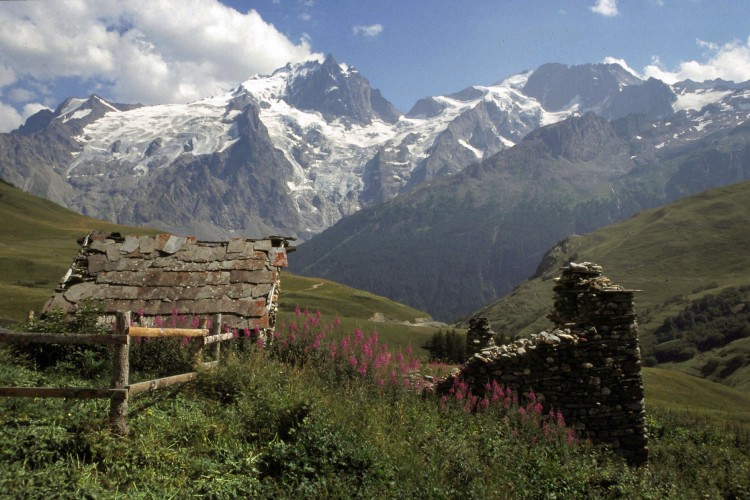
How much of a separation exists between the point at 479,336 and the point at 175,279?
1201cm

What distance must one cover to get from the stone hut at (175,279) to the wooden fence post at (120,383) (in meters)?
6.08

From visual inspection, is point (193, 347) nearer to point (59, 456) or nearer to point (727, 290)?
point (59, 456)

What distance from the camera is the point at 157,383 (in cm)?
881

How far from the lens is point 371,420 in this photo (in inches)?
363

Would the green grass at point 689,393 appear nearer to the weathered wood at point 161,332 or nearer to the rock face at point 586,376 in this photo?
the rock face at point 586,376

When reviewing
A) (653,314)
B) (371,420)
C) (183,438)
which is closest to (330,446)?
(371,420)

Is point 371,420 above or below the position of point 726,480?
above

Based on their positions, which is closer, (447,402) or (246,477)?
(246,477)

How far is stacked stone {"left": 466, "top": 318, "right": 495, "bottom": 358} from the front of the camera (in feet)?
74.1

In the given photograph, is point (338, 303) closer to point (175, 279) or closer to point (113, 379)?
point (175, 279)

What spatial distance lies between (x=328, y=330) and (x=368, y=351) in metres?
1.80

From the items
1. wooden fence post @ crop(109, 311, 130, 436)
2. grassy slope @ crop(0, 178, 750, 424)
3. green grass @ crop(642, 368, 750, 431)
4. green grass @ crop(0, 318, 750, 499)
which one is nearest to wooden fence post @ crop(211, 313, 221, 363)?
green grass @ crop(0, 318, 750, 499)

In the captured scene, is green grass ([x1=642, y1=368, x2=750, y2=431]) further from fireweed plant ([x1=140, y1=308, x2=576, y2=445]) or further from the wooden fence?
the wooden fence

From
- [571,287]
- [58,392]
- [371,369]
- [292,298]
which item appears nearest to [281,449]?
[58,392]
